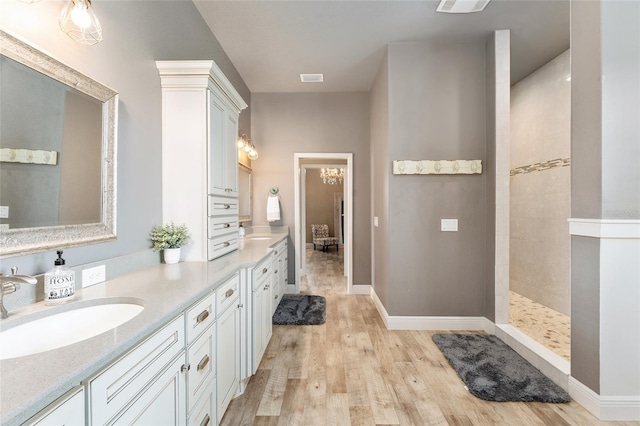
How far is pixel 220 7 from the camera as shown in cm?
246

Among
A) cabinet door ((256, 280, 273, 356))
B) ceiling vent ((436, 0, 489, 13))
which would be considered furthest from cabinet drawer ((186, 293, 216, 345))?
ceiling vent ((436, 0, 489, 13))

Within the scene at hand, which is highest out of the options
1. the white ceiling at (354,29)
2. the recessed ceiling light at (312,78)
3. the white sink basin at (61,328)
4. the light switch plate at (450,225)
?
the recessed ceiling light at (312,78)

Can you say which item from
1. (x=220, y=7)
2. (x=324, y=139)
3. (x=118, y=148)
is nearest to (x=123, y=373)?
(x=118, y=148)

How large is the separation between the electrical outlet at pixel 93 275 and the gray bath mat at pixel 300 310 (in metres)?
2.06

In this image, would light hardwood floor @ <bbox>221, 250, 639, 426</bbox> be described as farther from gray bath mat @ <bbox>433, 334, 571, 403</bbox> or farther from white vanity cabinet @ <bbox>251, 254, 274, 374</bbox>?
white vanity cabinet @ <bbox>251, 254, 274, 374</bbox>

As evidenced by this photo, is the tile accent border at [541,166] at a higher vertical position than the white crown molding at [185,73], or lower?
lower

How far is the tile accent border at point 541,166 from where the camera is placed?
3.04m

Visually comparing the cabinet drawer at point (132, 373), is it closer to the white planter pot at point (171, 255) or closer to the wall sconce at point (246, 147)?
the white planter pot at point (171, 255)

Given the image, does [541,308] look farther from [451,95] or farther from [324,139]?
[324,139]

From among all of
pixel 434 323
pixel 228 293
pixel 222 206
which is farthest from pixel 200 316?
pixel 434 323

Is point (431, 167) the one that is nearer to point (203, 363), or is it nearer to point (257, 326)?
point (257, 326)

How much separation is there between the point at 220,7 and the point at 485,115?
108 inches

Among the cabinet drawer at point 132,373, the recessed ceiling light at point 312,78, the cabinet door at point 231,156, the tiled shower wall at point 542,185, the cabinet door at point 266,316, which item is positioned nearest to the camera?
the cabinet drawer at point 132,373

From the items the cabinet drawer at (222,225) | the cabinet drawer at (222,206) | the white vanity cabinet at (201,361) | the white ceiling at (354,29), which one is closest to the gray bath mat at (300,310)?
the cabinet drawer at (222,225)
